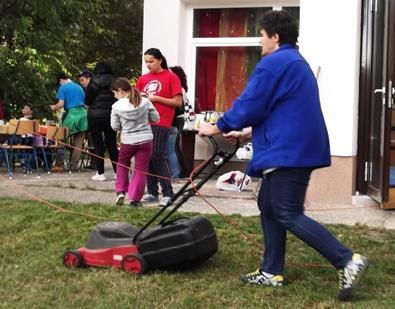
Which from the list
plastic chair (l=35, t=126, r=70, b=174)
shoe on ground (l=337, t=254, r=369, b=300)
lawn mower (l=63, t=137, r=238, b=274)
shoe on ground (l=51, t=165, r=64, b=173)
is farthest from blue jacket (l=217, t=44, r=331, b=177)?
shoe on ground (l=51, t=165, r=64, b=173)

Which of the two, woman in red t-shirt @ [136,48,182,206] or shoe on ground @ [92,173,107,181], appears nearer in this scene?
woman in red t-shirt @ [136,48,182,206]

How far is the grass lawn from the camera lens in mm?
4066

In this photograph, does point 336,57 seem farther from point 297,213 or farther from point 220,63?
point 297,213

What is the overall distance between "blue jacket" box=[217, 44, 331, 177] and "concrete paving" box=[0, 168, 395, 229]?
7.91ft

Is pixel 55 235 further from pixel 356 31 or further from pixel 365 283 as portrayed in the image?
pixel 356 31

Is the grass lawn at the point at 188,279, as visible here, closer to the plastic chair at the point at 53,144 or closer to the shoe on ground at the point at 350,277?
the shoe on ground at the point at 350,277

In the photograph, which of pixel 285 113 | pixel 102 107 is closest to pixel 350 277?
pixel 285 113

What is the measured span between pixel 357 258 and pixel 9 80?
13.1 m

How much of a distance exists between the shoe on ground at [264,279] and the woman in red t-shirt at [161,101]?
9.20 ft

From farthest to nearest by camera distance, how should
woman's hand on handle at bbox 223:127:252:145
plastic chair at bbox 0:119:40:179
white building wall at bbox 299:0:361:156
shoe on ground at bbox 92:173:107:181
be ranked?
plastic chair at bbox 0:119:40:179 → shoe on ground at bbox 92:173:107:181 → white building wall at bbox 299:0:361:156 → woman's hand on handle at bbox 223:127:252:145

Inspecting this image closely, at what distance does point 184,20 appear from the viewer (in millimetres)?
10141

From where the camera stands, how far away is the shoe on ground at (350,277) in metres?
4.05

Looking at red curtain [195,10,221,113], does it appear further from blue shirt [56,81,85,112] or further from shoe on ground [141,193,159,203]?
shoe on ground [141,193,159,203]

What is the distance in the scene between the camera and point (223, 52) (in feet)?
34.9
